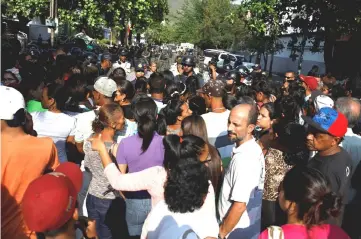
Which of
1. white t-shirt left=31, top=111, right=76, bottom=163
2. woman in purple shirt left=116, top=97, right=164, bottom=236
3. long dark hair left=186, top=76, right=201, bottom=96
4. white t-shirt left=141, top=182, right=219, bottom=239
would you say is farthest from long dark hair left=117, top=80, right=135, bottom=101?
white t-shirt left=141, top=182, right=219, bottom=239

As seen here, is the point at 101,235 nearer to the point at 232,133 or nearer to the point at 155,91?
the point at 232,133

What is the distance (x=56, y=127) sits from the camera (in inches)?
178

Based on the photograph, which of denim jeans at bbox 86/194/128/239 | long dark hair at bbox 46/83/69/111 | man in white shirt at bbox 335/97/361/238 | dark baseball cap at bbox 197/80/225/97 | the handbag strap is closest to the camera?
the handbag strap

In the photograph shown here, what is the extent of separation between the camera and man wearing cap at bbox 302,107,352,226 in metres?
3.49

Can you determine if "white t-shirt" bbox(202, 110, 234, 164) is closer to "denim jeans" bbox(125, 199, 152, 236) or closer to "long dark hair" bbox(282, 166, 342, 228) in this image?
"denim jeans" bbox(125, 199, 152, 236)

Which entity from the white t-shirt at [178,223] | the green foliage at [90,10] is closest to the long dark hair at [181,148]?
the white t-shirt at [178,223]

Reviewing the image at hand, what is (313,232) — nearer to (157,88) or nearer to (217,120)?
(217,120)

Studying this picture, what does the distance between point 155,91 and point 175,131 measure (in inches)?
57.3

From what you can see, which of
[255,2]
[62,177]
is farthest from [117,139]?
[255,2]

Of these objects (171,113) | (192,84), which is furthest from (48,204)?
(192,84)

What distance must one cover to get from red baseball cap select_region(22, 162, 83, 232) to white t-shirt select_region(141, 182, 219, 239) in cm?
70

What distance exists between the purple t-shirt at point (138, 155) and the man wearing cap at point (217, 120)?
1.24m

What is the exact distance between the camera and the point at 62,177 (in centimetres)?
218

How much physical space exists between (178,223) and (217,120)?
268 centimetres
